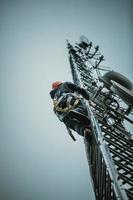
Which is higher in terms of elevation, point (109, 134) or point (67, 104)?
point (67, 104)

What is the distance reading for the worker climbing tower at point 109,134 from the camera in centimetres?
420

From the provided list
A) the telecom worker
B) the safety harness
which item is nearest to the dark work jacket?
the telecom worker

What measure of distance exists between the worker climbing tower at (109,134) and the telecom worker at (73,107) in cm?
29

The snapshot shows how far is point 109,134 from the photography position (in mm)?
5348

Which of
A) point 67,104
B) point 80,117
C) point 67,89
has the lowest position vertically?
point 80,117

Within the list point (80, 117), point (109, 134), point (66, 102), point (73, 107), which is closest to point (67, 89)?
point (66, 102)

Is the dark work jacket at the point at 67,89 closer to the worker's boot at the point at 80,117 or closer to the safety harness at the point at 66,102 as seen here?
the safety harness at the point at 66,102

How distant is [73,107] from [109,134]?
1.83 meters

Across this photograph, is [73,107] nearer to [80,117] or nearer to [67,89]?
[80,117]

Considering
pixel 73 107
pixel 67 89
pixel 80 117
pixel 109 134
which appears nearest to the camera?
pixel 109 134

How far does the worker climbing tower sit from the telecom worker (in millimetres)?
293

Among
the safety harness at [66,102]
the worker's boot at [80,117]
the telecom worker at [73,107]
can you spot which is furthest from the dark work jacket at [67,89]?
the worker's boot at [80,117]

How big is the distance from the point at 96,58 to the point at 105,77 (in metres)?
3.13

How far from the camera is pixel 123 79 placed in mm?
5949
